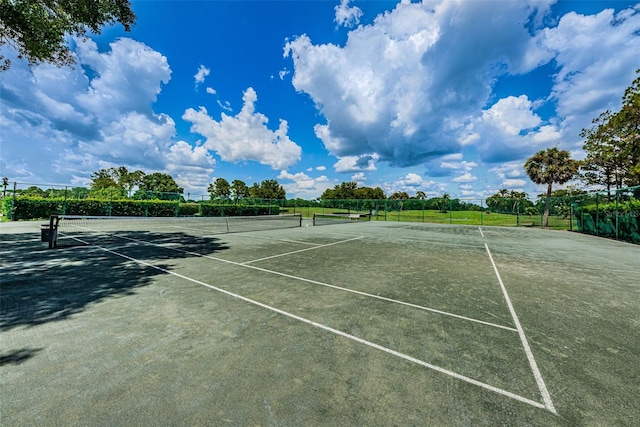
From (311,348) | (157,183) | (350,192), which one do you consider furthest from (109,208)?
(350,192)

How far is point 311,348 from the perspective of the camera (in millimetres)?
3146

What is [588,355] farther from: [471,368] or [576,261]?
[576,261]

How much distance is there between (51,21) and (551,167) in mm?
43860

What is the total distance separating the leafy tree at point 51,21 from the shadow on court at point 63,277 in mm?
8505

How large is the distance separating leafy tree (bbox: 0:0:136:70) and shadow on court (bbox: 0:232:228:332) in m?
8.50

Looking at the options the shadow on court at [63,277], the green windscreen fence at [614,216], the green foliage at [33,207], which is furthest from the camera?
the green foliage at [33,207]

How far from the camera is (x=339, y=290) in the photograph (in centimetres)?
541

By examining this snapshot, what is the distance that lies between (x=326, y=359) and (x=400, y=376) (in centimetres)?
82

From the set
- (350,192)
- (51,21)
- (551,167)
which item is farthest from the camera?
(350,192)

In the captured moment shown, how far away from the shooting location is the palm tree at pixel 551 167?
2980 centimetres

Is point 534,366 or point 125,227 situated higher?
point 125,227

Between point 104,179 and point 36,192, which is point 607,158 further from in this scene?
point 104,179

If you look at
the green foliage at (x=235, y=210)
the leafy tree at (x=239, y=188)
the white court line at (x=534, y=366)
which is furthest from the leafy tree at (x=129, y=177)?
the white court line at (x=534, y=366)

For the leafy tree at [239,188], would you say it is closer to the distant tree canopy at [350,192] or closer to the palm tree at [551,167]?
the distant tree canopy at [350,192]
